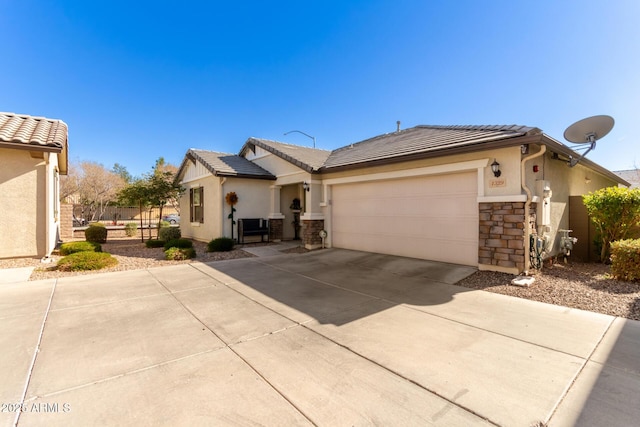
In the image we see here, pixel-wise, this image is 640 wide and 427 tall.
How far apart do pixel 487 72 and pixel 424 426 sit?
37.3 feet

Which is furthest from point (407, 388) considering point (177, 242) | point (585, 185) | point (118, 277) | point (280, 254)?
point (585, 185)

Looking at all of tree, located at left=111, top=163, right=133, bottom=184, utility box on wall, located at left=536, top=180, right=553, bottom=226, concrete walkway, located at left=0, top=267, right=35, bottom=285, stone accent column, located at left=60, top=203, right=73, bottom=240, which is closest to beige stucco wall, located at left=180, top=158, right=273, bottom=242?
concrete walkway, located at left=0, top=267, right=35, bottom=285

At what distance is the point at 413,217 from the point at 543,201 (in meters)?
2.96

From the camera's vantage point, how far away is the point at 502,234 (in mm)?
6184

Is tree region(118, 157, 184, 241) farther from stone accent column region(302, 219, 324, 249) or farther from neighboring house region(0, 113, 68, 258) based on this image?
stone accent column region(302, 219, 324, 249)

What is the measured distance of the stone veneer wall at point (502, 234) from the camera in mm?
5973

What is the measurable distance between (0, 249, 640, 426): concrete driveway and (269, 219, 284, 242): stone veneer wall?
23.6 ft

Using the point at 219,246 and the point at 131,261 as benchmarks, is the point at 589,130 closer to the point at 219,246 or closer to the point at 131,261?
the point at 219,246

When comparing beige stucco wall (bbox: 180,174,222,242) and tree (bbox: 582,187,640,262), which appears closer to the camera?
tree (bbox: 582,187,640,262)

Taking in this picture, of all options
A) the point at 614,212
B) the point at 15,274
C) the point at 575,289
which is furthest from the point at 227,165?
the point at 614,212

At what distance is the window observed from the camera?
1379cm

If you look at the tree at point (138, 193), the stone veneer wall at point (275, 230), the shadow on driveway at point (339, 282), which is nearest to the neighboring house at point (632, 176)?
the shadow on driveway at point (339, 282)

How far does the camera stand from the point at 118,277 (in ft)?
21.8

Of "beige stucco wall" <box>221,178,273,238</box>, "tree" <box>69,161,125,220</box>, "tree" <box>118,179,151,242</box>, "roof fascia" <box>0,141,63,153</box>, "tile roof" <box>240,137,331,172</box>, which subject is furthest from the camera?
"tree" <box>69,161,125,220</box>
